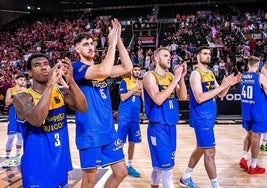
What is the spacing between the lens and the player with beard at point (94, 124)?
3.39 m

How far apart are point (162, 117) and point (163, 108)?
0.11 m

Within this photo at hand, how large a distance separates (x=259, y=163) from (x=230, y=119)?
5.44 m

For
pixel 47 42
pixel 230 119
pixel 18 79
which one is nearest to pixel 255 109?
pixel 18 79

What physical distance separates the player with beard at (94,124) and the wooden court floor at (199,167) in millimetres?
1830

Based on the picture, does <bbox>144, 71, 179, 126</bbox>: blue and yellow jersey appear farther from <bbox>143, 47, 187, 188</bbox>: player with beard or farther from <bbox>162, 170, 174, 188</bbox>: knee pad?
<bbox>162, 170, 174, 188</bbox>: knee pad

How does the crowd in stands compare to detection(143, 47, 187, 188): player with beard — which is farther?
the crowd in stands

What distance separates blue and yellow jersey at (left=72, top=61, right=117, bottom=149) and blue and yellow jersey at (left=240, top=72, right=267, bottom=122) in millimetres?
3332

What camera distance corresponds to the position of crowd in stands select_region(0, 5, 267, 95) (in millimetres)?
16359

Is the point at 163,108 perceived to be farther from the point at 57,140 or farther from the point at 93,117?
the point at 57,140

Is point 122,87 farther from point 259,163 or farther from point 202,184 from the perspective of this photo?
point 259,163

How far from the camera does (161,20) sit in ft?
79.1

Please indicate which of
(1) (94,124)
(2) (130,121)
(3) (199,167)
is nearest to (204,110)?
(2) (130,121)

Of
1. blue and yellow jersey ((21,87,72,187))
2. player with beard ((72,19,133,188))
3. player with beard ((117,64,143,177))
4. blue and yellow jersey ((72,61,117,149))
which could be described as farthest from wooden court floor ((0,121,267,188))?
blue and yellow jersey ((21,87,72,187))

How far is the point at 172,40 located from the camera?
19359mm
